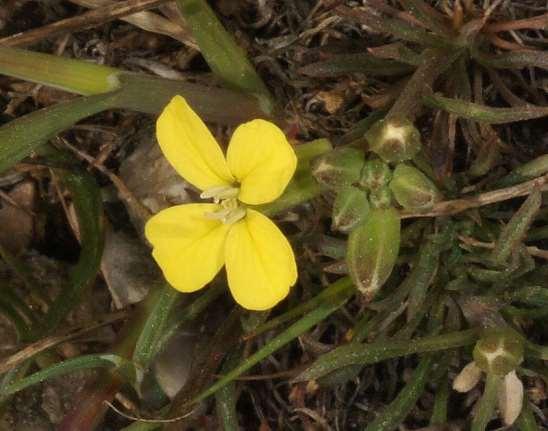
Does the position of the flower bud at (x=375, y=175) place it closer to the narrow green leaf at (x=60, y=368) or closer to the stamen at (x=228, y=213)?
the stamen at (x=228, y=213)

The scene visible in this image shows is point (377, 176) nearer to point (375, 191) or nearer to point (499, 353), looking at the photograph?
point (375, 191)

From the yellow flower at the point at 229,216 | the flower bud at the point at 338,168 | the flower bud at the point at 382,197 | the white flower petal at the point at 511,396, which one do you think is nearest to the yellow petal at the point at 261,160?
the yellow flower at the point at 229,216

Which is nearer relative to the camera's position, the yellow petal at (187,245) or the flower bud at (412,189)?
the flower bud at (412,189)

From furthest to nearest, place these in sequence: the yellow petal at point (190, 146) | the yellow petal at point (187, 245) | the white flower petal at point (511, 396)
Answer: the white flower petal at point (511, 396), the yellow petal at point (187, 245), the yellow petal at point (190, 146)

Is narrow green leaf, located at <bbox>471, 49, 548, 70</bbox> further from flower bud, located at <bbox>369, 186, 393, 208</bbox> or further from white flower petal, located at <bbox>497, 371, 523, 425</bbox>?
white flower petal, located at <bbox>497, 371, 523, 425</bbox>

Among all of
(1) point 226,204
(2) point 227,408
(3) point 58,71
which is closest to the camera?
(1) point 226,204

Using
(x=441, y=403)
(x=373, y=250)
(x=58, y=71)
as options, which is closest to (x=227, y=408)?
(x=441, y=403)

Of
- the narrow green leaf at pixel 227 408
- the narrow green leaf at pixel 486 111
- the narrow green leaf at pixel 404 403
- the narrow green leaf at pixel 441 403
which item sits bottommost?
the narrow green leaf at pixel 441 403

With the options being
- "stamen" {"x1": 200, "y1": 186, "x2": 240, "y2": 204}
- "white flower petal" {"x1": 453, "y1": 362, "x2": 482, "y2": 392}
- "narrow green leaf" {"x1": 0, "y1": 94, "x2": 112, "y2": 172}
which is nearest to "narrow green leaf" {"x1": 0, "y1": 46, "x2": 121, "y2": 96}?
"narrow green leaf" {"x1": 0, "y1": 94, "x2": 112, "y2": 172}
